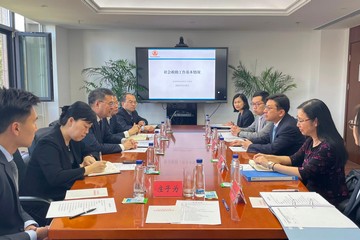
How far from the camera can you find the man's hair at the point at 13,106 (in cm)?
146

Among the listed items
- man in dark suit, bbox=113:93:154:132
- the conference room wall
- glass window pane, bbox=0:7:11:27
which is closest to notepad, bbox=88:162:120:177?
man in dark suit, bbox=113:93:154:132

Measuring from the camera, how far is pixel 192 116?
6258 millimetres

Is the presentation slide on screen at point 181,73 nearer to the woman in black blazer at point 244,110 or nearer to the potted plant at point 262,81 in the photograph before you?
the potted plant at point 262,81

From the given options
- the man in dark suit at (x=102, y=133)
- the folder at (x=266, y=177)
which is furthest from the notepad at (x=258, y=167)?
the man in dark suit at (x=102, y=133)

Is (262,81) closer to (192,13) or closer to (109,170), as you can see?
(192,13)

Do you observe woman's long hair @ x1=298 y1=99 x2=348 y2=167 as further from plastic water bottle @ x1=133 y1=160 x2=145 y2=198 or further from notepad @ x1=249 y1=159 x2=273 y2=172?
plastic water bottle @ x1=133 y1=160 x2=145 y2=198

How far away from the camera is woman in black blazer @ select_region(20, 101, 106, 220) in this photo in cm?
188

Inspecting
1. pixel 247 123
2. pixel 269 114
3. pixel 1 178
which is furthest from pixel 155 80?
pixel 1 178

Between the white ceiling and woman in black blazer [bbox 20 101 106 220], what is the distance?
2.44 meters

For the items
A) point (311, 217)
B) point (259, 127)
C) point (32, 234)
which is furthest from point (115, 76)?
point (311, 217)

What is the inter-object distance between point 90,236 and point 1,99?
28.4 inches

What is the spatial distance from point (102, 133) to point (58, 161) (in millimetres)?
1401

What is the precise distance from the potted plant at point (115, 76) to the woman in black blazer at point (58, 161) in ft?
12.6

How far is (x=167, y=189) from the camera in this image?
1.64 meters
